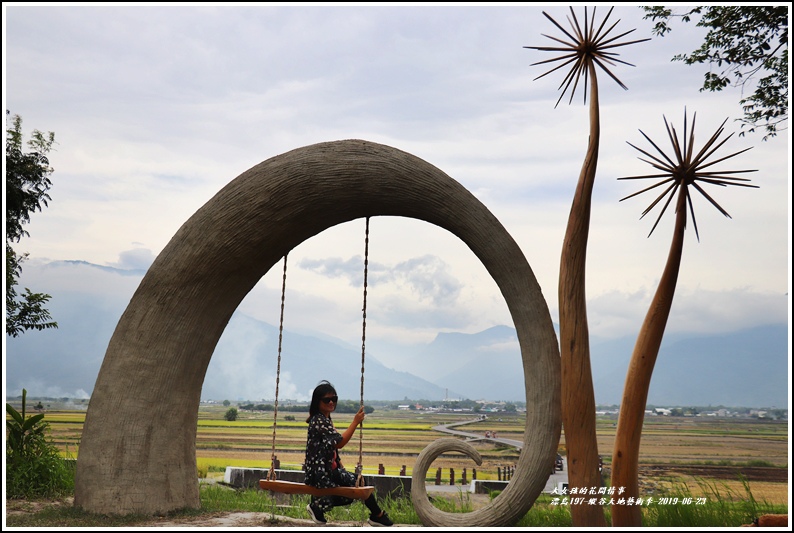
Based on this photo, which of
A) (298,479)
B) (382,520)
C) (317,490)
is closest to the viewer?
(317,490)

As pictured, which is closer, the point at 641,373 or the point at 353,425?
the point at 641,373

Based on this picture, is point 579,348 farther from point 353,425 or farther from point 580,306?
point 353,425

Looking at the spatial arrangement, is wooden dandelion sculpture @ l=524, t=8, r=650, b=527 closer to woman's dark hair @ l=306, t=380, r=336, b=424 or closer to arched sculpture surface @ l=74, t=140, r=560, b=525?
arched sculpture surface @ l=74, t=140, r=560, b=525

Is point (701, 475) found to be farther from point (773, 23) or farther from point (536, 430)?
point (773, 23)

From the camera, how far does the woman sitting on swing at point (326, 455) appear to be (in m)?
5.59

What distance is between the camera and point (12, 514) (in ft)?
19.9

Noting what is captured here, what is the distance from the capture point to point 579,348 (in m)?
5.15

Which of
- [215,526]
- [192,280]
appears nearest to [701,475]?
[215,526]

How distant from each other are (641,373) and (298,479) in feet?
17.6

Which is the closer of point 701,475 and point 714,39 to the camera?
point 701,475

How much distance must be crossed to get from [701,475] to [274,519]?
4.24 metres

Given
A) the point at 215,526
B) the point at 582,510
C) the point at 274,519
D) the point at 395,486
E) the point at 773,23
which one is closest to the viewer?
the point at 582,510

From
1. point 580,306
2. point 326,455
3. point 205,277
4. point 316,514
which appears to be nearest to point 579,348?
point 580,306

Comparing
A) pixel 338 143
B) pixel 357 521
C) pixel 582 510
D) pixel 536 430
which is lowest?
pixel 357 521
